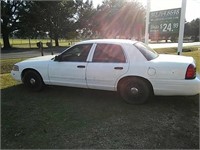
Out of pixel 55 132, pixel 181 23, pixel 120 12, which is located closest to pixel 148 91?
pixel 55 132

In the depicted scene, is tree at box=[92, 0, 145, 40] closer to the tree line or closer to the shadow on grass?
the tree line

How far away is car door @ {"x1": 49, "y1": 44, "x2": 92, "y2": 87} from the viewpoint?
5227 mm

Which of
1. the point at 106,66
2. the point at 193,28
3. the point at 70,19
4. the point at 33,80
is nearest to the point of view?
the point at 106,66

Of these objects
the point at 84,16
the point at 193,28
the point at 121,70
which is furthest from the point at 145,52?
the point at 193,28

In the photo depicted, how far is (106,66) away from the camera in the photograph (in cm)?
493

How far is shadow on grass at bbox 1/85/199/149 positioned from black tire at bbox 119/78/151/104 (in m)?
0.16

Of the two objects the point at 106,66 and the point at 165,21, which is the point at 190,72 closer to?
the point at 106,66

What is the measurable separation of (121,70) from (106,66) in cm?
37

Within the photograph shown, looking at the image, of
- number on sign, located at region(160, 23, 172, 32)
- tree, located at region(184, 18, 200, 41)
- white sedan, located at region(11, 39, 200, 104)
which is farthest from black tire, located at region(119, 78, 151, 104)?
tree, located at region(184, 18, 200, 41)

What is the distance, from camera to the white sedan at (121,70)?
448 centimetres

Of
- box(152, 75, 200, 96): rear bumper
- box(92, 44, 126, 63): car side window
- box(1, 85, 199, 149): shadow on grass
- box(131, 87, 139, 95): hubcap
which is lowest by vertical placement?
box(1, 85, 199, 149): shadow on grass

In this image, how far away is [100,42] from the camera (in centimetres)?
521

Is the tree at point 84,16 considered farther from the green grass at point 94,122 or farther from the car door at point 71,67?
the green grass at point 94,122

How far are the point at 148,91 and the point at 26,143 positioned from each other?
2722 mm
